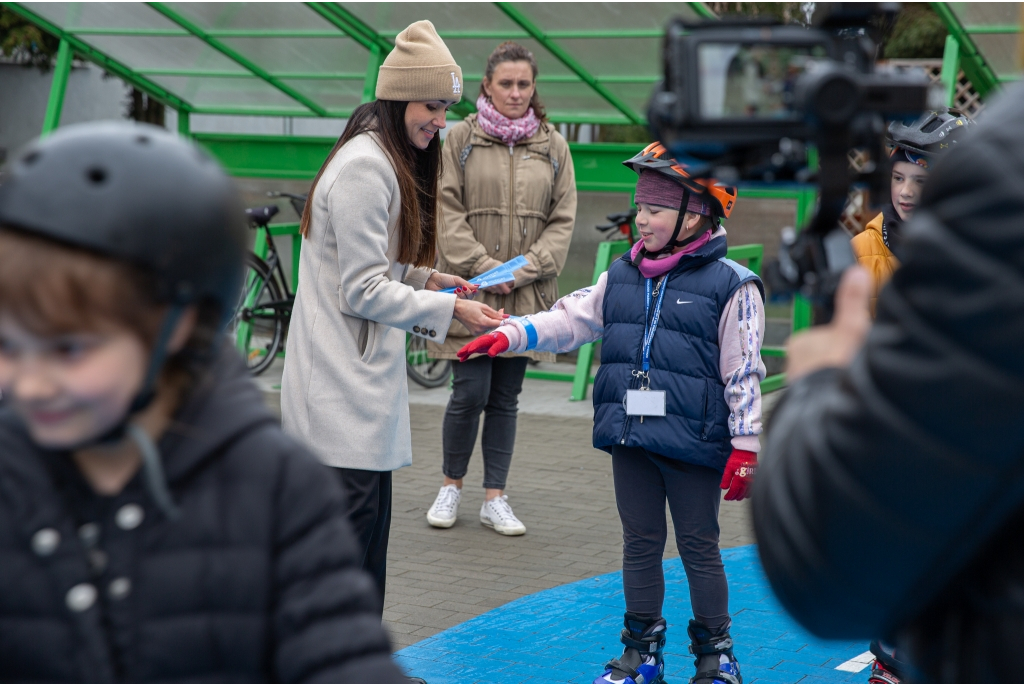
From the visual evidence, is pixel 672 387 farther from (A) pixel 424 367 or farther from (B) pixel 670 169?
(A) pixel 424 367

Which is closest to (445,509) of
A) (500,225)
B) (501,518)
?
(501,518)

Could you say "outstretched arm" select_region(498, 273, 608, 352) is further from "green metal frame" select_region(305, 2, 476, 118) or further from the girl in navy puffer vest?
"green metal frame" select_region(305, 2, 476, 118)

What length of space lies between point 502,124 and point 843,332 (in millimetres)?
4939

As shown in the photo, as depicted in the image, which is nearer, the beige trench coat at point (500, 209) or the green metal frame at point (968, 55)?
the beige trench coat at point (500, 209)

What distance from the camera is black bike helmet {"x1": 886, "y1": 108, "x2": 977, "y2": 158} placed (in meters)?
4.11

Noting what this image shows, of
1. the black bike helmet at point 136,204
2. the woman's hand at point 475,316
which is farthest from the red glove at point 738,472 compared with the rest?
the black bike helmet at point 136,204

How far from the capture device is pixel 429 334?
13.7 ft

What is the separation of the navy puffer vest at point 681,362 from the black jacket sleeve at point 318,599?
249cm

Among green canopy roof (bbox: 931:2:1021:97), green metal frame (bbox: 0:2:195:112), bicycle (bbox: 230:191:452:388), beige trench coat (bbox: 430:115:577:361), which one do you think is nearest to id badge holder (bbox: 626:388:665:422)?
beige trench coat (bbox: 430:115:577:361)

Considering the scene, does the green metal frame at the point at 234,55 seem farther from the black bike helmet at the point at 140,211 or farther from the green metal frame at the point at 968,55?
the black bike helmet at the point at 140,211

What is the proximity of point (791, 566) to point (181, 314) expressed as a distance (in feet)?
3.04

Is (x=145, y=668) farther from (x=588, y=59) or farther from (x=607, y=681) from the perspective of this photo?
(x=588, y=59)

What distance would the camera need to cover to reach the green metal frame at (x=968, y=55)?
8.81 meters

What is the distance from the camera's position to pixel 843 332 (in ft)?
5.29
